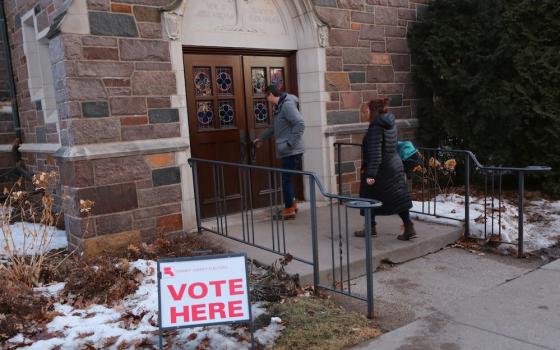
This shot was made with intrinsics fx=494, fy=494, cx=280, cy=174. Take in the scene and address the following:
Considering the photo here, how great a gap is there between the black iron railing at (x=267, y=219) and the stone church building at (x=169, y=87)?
0.96 ft

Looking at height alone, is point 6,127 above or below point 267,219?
above

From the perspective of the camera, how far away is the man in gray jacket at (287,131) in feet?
19.4

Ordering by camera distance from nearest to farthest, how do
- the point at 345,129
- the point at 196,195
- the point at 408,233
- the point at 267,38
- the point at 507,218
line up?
the point at 408,233, the point at 196,195, the point at 507,218, the point at 267,38, the point at 345,129

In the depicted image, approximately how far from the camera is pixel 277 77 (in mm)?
7102

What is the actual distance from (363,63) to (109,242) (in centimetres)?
453

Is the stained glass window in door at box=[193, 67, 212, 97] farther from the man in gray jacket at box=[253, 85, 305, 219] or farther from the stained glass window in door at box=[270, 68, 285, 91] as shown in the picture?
the stained glass window in door at box=[270, 68, 285, 91]

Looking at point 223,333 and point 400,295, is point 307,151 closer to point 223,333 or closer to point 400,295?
point 400,295

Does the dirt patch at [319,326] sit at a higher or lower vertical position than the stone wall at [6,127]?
lower

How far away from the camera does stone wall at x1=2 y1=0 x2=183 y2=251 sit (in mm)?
5074

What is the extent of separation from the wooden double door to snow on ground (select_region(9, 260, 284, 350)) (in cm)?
234

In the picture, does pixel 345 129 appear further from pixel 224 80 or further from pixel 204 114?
pixel 204 114

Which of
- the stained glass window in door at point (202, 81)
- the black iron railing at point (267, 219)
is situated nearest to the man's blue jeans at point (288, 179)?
the black iron railing at point (267, 219)

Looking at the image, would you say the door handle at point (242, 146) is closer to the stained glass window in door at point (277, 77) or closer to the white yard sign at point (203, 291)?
the stained glass window in door at point (277, 77)

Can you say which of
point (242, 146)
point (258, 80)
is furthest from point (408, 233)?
point (258, 80)
